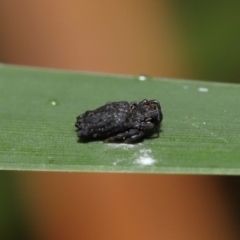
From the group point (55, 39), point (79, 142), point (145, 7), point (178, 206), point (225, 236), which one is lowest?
point (225, 236)

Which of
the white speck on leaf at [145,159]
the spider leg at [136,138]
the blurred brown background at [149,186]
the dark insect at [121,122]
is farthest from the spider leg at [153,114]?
the blurred brown background at [149,186]

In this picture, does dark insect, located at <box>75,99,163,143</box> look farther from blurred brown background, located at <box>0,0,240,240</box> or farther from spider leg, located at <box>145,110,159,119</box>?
blurred brown background, located at <box>0,0,240,240</box>

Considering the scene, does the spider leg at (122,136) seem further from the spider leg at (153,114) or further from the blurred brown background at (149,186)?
the blurred brown background at (149,186)

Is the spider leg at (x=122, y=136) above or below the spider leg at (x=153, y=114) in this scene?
below

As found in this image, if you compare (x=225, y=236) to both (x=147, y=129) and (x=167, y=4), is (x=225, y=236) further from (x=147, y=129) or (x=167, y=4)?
(x=167, y=4)

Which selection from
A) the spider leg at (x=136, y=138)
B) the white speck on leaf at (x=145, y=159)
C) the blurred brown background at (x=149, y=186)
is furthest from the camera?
the blurred brown background at (x=149, y=186)

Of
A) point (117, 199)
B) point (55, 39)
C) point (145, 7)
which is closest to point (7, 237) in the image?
point (117, 199)
